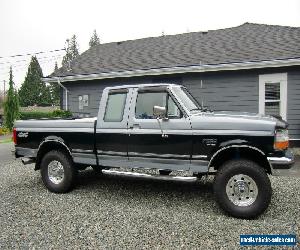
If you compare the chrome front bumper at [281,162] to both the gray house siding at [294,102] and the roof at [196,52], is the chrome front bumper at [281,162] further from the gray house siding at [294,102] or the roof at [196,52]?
the gray house siding at [294,102]

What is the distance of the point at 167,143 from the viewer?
18.0 ft

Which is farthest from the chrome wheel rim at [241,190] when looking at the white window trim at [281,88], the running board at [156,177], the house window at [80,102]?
the house window at [80,102]

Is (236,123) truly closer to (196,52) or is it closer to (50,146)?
(50,146)

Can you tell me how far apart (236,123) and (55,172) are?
13.1 ft

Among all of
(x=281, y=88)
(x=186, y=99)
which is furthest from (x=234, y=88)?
(x=186, y=99)

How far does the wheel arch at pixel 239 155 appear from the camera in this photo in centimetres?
496

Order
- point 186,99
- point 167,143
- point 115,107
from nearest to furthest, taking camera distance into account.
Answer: point 167,143
point 186,99
point 115,107

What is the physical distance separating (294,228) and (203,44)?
1183cm

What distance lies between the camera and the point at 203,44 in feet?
49.1

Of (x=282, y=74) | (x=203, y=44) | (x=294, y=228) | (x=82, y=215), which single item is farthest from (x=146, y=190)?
(x=203, y=44)

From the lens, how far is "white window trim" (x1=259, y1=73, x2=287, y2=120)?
11366 millimetres

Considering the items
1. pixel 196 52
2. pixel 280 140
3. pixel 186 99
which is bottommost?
pixel 280 140

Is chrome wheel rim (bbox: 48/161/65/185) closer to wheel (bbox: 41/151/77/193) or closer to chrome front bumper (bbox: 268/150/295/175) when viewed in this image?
wheel (bbox: 41/151/77/193)

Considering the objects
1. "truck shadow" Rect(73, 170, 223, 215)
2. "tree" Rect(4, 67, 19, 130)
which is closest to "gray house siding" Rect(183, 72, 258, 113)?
"truck shadow" Rect(73, 170, 223, 215)
